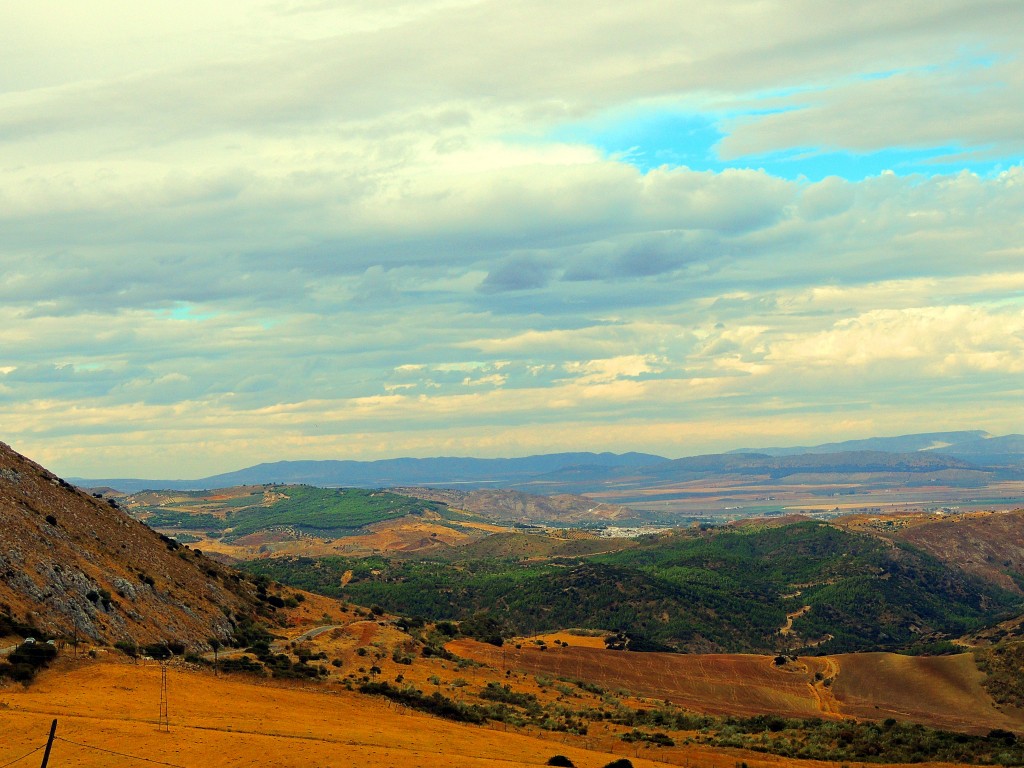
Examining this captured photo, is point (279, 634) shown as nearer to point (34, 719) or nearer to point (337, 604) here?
point (337, 604)

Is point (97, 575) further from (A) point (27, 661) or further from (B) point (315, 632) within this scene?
(A) point (27, 661)

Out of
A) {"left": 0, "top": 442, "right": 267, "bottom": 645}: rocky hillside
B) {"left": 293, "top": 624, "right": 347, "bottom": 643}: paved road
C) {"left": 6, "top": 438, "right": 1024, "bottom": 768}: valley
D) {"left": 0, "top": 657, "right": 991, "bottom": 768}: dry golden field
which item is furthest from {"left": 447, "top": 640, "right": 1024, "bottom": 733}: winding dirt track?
{"left": 0, "top": 657, "right": 991, "bottom": 768}: dry golden field

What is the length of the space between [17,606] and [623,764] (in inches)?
1831

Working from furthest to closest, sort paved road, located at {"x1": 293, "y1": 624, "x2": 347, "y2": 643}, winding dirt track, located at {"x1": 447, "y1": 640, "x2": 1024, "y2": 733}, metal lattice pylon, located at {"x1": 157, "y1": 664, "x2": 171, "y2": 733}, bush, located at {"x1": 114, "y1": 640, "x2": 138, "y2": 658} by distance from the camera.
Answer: winding dirt track, located at {"x1": 447, "y1": 640, "x2": 1024, "y2": 733} → paved road, located at {"x1": 293, "y1": 624, "x2": 347, "y2": 643} → bush, located at {"x1": 114, "y1": 640, "x2": 138, "y2": 658} → metal lattice pylon, located at {"x1": 157, "y1": 664, "x2": 171, "y2": 733}

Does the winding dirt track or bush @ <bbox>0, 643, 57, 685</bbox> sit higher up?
bush @ <bbox>0, 643, 57, 685</bbox>

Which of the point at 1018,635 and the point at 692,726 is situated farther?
the point at 1018,635

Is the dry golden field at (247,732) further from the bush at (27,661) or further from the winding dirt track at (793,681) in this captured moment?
the winding dirt track at (793,681)

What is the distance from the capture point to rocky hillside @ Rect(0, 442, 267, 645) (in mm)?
74500

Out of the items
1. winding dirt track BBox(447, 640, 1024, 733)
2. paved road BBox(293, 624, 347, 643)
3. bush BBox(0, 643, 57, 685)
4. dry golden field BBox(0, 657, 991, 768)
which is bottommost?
winding dirt track BBox(447, 640, 1024, 733)

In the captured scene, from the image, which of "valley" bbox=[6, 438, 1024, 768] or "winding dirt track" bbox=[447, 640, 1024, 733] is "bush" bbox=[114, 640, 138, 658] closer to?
"valley" bbox=[6, 438, 1024, 768]

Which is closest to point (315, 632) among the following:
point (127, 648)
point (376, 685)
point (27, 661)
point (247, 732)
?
point (376, 685)

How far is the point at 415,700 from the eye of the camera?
7106cm

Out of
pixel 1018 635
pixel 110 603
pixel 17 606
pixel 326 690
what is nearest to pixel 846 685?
pixel 1018 635

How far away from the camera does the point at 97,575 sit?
278 feet
